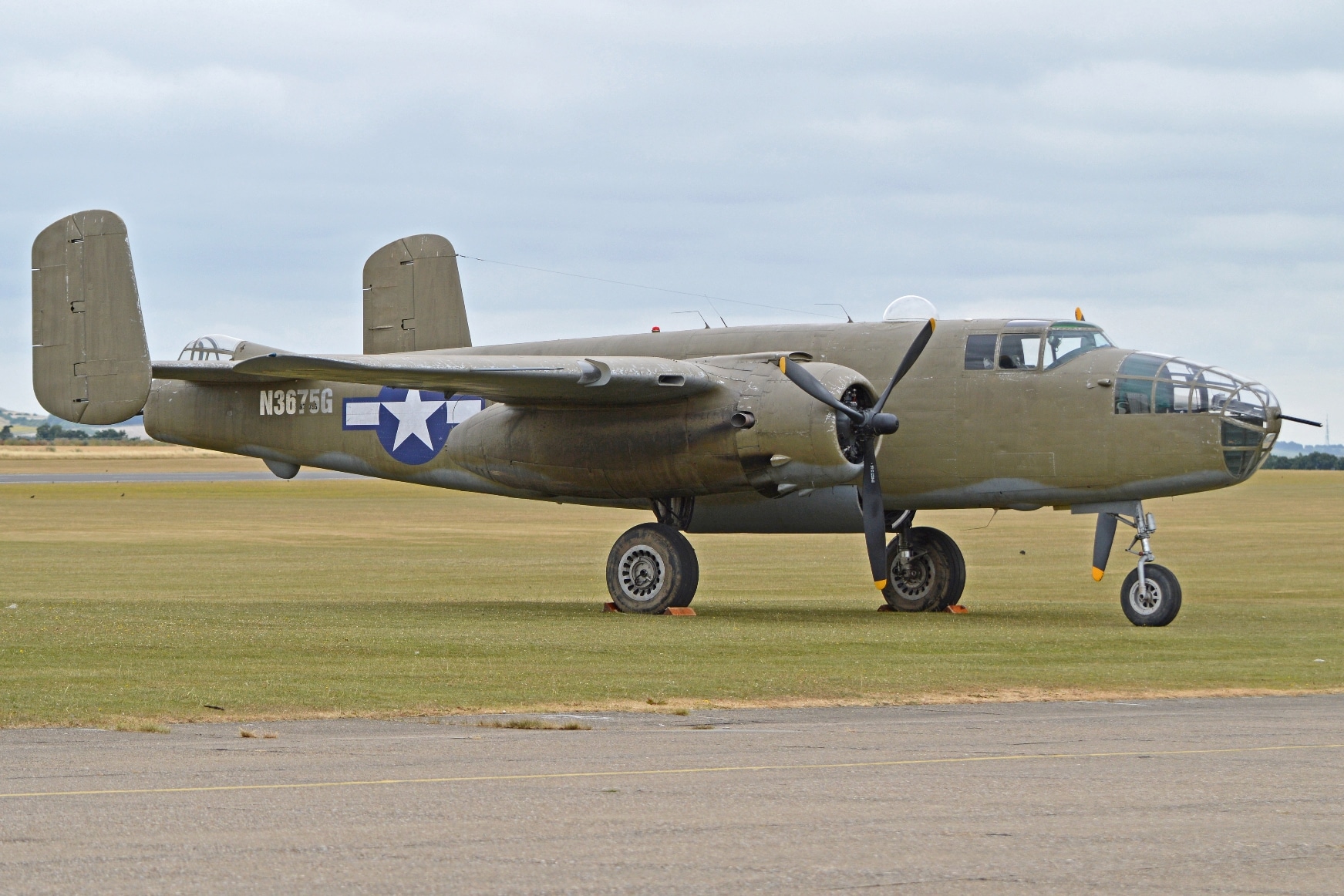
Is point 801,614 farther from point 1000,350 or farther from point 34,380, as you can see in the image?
point 34,380

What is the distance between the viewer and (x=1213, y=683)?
19.0 m

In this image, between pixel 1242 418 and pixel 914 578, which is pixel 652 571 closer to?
pixel 914 578

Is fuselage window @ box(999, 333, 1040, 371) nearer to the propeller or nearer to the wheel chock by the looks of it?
the propeller

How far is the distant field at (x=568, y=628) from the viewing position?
17.7 metres

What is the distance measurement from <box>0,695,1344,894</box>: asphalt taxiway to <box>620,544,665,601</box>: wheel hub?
1292 cm

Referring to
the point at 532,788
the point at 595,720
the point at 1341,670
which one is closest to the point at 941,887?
the point at 532,788

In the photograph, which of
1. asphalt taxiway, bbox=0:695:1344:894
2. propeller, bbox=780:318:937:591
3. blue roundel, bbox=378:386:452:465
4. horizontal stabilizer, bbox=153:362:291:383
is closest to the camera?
asphalt taxiway, bbox=0:695:1344:894

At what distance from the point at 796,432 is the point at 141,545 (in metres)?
30.4

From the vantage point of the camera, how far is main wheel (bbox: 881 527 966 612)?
1198 inches

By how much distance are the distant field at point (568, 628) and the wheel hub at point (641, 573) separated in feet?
4.33

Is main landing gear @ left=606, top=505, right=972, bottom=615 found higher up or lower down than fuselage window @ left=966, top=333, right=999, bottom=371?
lower down

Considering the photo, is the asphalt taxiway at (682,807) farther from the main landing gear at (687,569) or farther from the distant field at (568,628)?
the main landing gear at (687,569)

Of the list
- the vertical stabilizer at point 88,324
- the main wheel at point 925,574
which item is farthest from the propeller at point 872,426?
the vertical stabilizer at point 88,324

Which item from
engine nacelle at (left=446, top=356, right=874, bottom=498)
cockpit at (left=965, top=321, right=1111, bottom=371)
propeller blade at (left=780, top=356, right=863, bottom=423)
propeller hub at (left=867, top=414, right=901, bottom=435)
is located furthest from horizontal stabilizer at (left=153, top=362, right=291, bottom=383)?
cockpit at (left=965, top=321, right=1111, bottom=371)
